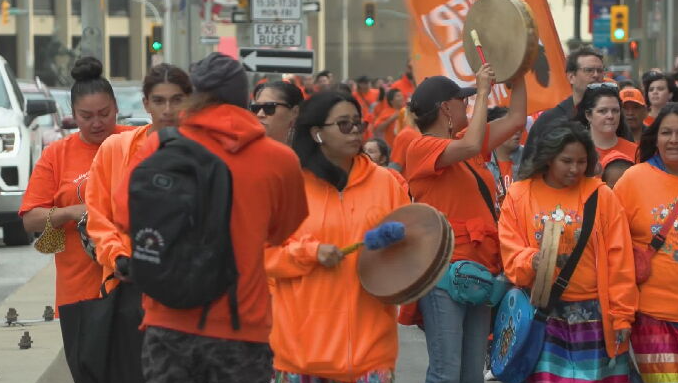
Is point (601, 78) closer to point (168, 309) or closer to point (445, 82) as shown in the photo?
point (445, 82)

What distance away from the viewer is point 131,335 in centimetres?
633

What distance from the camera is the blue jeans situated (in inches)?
283

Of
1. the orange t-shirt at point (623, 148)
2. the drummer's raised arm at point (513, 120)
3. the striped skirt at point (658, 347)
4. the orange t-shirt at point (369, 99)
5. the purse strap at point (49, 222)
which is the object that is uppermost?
the drummer's raised arm at point (513, 120)

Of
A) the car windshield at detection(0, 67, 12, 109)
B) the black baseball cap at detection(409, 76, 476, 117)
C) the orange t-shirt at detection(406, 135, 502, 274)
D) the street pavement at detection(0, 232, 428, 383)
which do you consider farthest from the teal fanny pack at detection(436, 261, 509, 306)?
the car windshield at detection(0, 67, 12, 109)

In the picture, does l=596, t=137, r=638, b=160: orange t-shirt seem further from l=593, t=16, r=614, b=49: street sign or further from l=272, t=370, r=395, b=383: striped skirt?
l=593, t=16, r=614, b=49: street sign

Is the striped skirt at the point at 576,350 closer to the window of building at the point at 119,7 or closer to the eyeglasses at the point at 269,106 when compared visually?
the eyeglasses at the point at 269,106

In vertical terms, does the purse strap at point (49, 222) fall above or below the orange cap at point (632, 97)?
below

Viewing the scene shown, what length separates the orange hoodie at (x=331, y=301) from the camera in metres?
6.11

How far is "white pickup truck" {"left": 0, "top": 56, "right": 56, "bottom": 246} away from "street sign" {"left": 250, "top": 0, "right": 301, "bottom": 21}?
2427mm

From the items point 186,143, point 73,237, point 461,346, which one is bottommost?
point 461,346

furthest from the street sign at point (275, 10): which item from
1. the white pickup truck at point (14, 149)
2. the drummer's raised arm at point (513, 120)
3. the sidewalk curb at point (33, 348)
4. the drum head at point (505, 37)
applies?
the drummer's raised arm at point (513, 120)

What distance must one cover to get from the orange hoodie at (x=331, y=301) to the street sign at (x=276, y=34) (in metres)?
11.6

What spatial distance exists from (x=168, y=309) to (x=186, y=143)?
1.69ft

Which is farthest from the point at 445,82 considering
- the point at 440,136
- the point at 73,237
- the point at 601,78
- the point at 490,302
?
the point at 601,78
